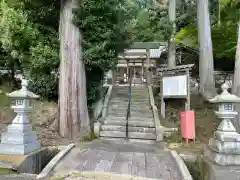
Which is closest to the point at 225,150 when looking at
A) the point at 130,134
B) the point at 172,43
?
the point at 130,134

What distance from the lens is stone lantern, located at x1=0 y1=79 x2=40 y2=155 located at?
15.6ft

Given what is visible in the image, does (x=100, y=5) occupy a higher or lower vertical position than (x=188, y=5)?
lower

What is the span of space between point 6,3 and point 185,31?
8.15m

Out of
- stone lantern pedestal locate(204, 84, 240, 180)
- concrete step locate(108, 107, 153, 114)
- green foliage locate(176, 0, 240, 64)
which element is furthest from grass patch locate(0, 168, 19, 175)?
green foliage locate(176, 0, 240, 64)

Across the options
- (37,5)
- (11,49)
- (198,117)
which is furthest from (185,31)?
(11,49)

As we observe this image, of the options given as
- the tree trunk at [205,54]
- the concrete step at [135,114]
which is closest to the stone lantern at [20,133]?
the concrete step at [135,114]

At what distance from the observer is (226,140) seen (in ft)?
14.2

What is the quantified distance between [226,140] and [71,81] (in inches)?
185

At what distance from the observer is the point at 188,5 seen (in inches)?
595

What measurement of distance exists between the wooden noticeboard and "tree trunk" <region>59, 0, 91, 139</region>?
3.11m

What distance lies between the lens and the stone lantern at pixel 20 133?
187 inches

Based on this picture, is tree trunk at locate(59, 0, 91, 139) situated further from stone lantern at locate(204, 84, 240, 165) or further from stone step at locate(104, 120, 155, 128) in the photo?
stone lantern at locate(204, 84, 240, 165)

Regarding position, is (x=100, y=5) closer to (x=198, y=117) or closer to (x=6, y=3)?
(x=6, y=3)

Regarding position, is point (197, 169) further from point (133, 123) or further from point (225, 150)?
point (133, 123)
